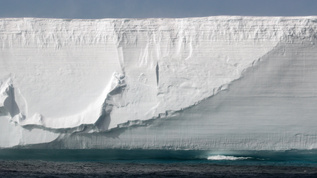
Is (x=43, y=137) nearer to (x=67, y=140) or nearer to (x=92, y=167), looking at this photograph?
(x=67, y=140)

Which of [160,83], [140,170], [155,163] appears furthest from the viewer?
[160,83]

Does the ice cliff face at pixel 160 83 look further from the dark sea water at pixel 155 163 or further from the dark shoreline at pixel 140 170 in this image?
the dark shoreline at pixel 140 170

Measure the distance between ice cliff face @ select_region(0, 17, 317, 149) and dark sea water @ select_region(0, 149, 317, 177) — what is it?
28 cm

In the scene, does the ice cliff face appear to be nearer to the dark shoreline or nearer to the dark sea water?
the dark sea water

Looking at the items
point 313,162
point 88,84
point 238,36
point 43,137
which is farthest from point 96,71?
point 313,162

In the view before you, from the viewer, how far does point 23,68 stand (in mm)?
9438

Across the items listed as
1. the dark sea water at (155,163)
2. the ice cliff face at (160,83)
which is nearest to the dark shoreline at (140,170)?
the dark sea water at (155,163)

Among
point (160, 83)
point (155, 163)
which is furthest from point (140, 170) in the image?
point (160, 83)

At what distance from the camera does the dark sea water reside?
7246 mm

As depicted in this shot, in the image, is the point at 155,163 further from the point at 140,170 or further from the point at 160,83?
the point at 160,83

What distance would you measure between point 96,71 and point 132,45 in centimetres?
86

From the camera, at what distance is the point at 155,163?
8953mm

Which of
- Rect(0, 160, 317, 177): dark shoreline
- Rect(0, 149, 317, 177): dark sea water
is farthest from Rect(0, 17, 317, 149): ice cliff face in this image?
Rect(0, 160, 317, 177): dark shoreline

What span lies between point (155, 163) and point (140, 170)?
1.29 meters
